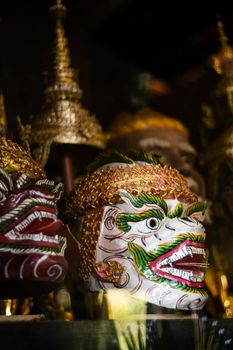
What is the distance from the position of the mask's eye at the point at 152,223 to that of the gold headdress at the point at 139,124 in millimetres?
935

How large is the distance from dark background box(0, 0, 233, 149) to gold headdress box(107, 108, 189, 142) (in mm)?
176

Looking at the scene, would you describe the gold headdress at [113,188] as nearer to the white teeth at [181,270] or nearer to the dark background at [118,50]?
the white teeth at [181,270]

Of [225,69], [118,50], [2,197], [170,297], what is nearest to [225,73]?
[225,69]

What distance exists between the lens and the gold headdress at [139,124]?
283 cm

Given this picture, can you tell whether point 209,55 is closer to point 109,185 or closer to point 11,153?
point 109,185

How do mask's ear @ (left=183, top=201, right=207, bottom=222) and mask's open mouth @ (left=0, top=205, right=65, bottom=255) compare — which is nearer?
mask's open mouth @ (left=0, top=205, right=65, bottom=255)

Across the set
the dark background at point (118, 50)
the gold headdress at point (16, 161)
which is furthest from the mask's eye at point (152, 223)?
the dark background at point (118, 50)

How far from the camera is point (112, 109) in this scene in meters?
3.27

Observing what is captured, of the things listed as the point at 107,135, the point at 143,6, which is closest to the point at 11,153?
the point at 107,135

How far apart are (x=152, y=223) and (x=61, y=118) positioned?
2.42 ft

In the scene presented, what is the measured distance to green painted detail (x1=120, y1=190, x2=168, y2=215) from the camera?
6.21ft

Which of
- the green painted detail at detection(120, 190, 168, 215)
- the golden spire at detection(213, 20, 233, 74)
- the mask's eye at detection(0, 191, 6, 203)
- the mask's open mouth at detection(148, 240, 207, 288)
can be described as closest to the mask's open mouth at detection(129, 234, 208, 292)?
the mask's open mouth at detection(148, 240, 207, 288)

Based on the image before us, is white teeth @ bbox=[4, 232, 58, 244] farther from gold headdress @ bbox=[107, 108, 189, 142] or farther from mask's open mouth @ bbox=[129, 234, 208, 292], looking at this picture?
gold headdress @ bbox=[107, 108, 189, 142]

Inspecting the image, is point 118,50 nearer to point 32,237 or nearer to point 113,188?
point 113,188
